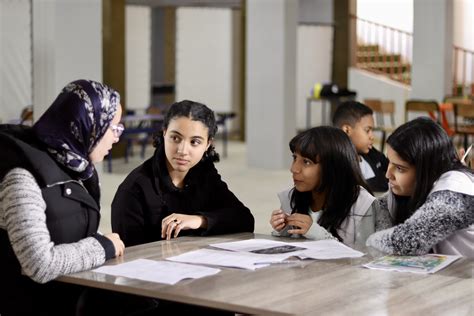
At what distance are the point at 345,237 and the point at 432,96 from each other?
10248mm

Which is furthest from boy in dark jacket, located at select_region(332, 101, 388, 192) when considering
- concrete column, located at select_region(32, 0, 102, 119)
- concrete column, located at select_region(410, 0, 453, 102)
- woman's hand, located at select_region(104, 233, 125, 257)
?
concrete column, located at select_region(410, 0, 453, 102)

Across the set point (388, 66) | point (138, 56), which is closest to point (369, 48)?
point (388, 66)

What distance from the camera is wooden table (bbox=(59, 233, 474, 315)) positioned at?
2.16 m

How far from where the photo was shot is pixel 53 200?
255 cm

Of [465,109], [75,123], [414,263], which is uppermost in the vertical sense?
[75,123]

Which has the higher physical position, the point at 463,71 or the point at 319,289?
the point at 463,71

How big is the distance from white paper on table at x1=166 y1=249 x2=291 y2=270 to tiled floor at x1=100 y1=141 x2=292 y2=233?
3902 mm

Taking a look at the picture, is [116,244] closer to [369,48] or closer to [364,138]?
[364,138]

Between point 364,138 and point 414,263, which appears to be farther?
point 364,138

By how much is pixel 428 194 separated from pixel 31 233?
133cm

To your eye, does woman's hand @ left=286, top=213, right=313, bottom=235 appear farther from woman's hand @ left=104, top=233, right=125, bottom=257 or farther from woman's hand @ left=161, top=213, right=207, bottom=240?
woman's hand @ left=104, top=233, right=125, bottom=257

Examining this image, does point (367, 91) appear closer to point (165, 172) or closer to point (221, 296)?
point (165, 172)

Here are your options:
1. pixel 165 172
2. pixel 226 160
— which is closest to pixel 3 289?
pixel 165 172

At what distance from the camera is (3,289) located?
2.61 m
